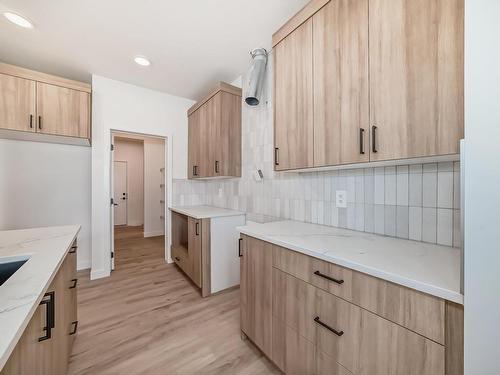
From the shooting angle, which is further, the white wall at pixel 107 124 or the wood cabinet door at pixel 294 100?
the white wall at pixel 107 124

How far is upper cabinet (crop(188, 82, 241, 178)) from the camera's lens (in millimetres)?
2545

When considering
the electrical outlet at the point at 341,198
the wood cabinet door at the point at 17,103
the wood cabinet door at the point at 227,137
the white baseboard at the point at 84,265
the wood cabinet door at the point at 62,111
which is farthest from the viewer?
the white baseboard at the point at 84,265

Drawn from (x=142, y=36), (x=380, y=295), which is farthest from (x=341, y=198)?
(x=142, y=36)

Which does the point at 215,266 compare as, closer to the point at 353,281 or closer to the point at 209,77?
the point at 353,281

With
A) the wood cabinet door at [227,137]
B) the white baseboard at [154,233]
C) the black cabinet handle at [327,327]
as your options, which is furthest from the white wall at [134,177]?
the black cabinet handle at [327,327]

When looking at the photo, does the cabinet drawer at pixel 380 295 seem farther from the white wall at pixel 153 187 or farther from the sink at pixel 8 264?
the white wall at pixel 153 187

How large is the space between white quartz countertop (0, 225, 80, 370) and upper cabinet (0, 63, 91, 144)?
4.65ft

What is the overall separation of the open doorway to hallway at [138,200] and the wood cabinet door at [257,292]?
2.34m

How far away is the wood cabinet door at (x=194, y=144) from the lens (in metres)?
3.03

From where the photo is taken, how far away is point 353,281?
2.87 ft

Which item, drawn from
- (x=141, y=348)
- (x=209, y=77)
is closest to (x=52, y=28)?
(x=209, y=77)

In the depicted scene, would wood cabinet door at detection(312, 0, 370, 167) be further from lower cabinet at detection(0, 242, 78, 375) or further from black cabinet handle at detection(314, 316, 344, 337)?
lower cabinet at detection(0, 242, 78, 375)

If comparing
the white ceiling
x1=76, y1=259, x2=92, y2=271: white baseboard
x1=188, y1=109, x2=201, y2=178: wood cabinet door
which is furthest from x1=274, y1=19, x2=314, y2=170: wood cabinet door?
x1=76, y1=259, x2=92, y2=271: white baseboard

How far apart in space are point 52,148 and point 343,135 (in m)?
3.63
